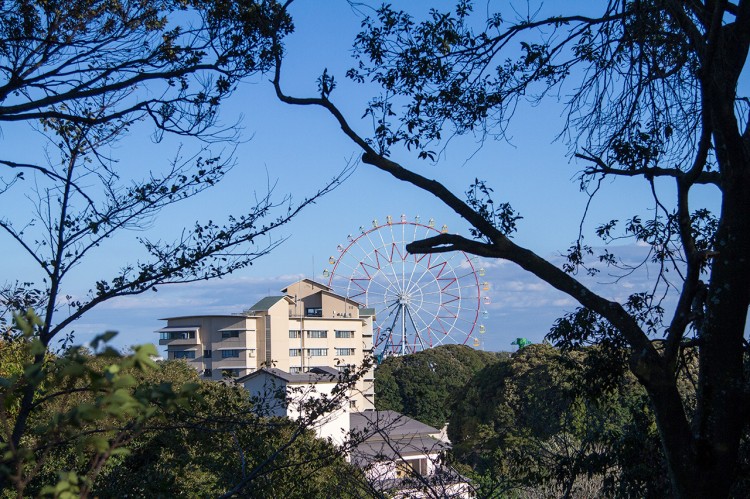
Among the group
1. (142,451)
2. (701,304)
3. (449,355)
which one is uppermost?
(449,355)

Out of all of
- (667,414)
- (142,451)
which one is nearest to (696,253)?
(667,414)

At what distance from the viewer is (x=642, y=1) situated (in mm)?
4867

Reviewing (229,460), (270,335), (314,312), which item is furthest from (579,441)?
(314,312)

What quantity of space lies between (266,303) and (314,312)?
5.91 metres

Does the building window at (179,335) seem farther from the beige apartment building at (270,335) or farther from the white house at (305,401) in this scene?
the white house at (305,401)

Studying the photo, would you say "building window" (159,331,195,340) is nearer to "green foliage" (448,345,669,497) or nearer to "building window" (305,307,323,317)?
"building window" (305,307,323,317)

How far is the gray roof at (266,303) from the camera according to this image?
3947 centimetres

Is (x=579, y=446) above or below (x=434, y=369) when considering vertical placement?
below

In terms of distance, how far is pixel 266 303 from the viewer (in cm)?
4047

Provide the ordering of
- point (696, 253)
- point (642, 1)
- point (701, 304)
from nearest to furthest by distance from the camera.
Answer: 1. point (696, 253)
2. point (701, 304)
3. point (642, 1)

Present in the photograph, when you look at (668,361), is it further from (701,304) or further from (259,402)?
(259,402)

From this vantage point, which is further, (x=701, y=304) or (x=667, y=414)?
(x=701, y=304)

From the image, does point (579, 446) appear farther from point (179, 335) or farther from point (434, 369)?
point (179, 335)

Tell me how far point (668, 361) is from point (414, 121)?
2350mm
